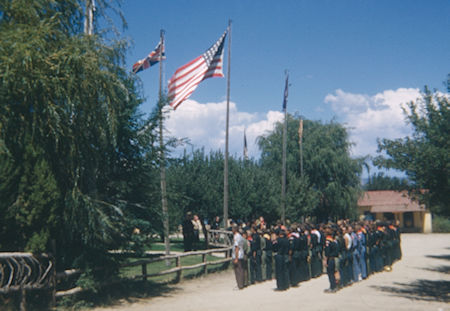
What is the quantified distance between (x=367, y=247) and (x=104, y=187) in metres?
9.96

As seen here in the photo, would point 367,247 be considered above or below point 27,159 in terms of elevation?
below

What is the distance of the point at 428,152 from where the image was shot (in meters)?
12.6

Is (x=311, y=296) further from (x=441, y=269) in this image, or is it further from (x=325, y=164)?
(x=325, y=164)

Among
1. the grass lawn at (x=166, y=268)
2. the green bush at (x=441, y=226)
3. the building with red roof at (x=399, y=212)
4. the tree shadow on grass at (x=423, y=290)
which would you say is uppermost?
the building with red roof at (x=399, y=212)

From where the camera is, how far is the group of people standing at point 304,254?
1376 centimetres

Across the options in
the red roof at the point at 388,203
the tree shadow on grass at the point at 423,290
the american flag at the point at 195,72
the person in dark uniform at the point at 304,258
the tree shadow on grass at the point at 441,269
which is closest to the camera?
the tree shadow on grass at the point at 423,290

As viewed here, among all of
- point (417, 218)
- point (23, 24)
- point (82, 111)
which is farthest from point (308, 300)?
point (417, 218)

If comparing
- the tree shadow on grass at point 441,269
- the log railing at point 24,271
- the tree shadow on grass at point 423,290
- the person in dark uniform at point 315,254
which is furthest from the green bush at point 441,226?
the log railing at point 24,271

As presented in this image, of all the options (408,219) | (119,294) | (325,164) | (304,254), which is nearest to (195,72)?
(304,254)

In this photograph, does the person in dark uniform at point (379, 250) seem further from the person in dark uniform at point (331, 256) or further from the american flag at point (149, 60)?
the american flag at point (149, 60)

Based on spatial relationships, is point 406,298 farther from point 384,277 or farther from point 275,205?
point 275,205

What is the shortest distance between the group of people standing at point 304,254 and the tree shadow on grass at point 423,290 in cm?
146

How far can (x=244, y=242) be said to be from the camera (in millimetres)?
14430

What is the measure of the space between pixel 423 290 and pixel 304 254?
12.1ft
